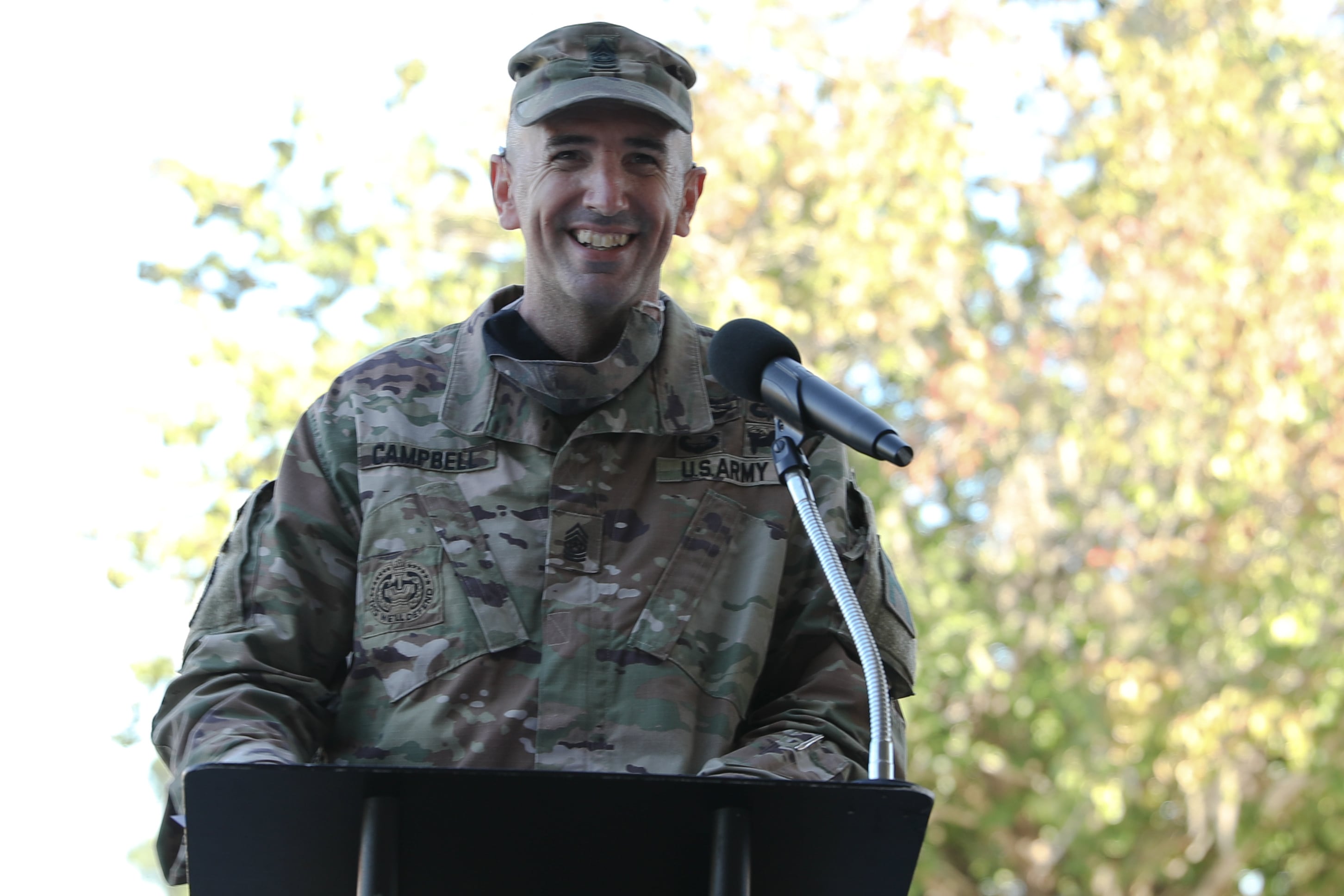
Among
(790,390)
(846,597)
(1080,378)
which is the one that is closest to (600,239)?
(790,390)

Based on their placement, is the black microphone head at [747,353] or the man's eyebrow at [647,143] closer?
the black microphone head at [747,353]

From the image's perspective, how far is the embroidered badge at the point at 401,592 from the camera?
2.49 meters

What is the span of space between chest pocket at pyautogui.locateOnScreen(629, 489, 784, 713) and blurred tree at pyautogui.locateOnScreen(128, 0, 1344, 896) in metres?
5.31

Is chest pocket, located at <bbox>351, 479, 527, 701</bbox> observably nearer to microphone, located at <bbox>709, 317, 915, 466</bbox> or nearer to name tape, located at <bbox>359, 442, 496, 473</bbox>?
name tape, located at <bbox>359, 442, 496, 473</bbox>

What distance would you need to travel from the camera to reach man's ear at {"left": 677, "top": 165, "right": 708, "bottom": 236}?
2768mm

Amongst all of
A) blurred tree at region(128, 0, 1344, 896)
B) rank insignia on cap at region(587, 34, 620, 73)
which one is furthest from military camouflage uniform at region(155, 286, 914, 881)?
blurred tree at region(128, 0, 1344, 896)

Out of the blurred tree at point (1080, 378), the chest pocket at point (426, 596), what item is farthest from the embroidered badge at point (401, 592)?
the blurred tree at point (1080, 378)

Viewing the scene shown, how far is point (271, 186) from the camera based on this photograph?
7.95 metres

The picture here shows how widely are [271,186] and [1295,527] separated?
17.6 feet

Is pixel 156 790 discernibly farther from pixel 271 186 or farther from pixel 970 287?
pixel 970 287

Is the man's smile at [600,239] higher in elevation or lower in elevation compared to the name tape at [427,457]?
higher

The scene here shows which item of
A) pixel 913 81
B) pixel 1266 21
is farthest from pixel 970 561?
pixel 1266 21

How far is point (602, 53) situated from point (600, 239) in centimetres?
31

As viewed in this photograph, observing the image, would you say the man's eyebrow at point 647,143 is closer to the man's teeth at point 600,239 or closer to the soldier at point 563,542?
the soldier at point 563,542
